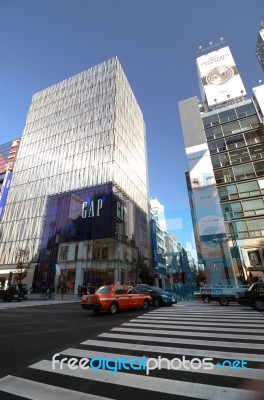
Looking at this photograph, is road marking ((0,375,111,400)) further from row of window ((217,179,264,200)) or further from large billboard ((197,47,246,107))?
large billboard ((197,47,246,107))

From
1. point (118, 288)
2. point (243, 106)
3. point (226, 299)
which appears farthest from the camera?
point (243, 106)

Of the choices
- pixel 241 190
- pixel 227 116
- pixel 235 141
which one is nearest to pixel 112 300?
pixel 241 190

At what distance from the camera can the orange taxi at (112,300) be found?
11269 millimetres

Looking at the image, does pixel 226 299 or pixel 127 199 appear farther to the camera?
pixel 127 199

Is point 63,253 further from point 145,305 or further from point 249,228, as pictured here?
point 249,228

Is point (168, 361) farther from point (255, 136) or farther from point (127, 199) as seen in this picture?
point (127, 199)

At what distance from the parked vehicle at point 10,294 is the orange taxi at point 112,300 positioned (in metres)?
14.1

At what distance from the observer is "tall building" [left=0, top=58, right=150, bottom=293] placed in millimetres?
40531

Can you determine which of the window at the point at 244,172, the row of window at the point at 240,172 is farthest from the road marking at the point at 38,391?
the window at the point at 244,172

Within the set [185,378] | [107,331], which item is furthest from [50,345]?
[185,378]

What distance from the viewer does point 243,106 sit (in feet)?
124

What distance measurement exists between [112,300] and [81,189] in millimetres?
35878

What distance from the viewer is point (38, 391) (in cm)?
320

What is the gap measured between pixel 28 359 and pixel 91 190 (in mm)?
40606
